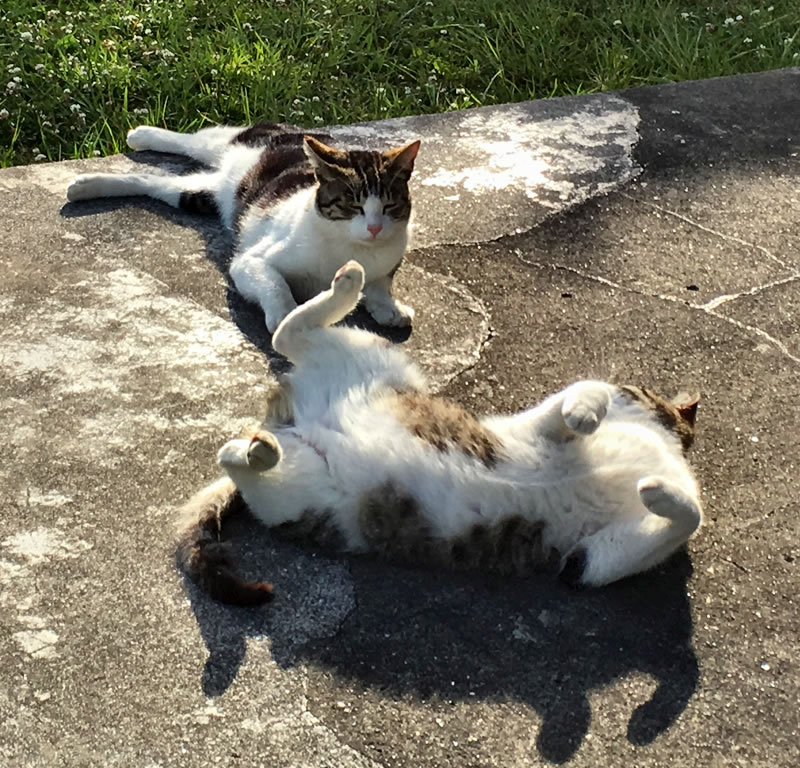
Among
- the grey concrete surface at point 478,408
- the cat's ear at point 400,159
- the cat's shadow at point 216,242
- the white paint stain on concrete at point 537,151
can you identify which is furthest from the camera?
the white paint stain on concrete at point 537,151

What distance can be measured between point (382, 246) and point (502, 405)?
0.72 metres

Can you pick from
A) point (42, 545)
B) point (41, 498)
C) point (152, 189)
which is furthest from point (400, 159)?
point (42, 545)

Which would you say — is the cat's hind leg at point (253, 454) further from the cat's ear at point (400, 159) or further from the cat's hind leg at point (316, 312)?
the cat's ear at point (400, 159)

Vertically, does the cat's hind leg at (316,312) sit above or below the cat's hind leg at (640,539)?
above

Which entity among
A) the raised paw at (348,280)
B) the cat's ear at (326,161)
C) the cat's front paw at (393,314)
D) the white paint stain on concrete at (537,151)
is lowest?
the white paint stain on concrete at (537,151)

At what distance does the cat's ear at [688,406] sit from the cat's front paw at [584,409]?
0.38 m

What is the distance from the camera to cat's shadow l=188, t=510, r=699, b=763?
6.93 feet

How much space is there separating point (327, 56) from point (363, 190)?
8.23 ft

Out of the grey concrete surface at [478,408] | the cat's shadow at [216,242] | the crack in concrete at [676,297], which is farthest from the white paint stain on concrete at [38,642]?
the crack in concrete at [676,297]

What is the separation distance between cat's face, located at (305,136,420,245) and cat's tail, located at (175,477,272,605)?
1076mm

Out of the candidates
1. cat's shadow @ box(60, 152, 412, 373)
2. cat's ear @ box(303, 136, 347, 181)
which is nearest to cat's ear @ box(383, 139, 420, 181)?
cat's ear @ box(303, 136, 347, 181)

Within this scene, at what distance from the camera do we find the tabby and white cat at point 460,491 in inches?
90.9

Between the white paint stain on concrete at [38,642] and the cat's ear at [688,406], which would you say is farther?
the cat's ear at [688,406]

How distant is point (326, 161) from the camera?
3.28 metres
